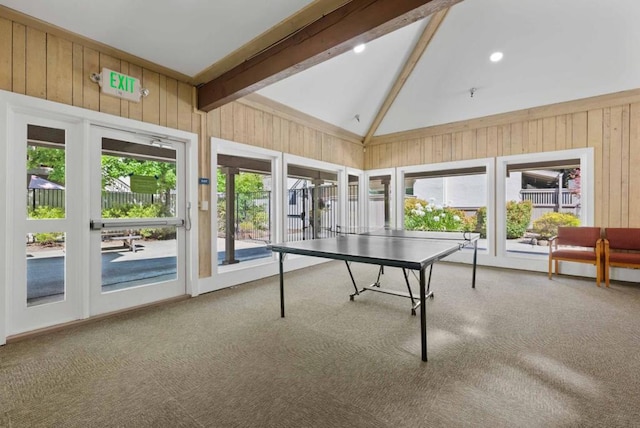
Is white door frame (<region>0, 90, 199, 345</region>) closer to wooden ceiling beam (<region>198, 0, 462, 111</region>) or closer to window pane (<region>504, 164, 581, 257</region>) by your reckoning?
wooden ceiling beam (<region>198, 0, 462, 111</region>)

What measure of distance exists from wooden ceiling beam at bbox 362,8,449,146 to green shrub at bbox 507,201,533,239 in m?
3.08

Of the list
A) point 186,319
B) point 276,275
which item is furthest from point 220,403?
point 276,275

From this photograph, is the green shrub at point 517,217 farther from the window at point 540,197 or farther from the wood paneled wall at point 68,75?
the wood paneled wall at point 68,75

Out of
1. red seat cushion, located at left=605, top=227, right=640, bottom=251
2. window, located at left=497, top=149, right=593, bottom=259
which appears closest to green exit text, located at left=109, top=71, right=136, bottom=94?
window, located at left=497, top=149, right=593, bottom=259

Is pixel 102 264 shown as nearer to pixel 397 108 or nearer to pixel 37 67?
pixel 37 67

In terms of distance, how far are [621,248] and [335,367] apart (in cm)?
485

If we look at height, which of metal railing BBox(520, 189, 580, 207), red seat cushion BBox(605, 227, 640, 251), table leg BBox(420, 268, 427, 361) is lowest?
table leg BBox(420, 268, 427, 361)

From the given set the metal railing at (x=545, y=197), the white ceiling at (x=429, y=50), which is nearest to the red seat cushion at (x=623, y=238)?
the metal railing at (x=545, y=197)

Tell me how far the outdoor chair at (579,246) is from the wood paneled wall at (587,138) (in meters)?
0.33

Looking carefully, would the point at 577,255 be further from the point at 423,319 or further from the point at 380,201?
the point at 380,201

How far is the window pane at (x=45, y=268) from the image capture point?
265 cm

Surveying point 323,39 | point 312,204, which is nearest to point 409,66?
point 312,204

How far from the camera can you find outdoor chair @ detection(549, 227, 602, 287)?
4.05 meters

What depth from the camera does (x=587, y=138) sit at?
15.0 feet
